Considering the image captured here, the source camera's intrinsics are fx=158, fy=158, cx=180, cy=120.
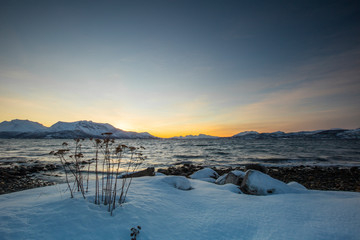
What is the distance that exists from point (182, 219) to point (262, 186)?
3.75 metres

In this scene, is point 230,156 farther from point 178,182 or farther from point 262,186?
point 178,182

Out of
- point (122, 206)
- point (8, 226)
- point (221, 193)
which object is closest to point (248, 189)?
point (221, 193)

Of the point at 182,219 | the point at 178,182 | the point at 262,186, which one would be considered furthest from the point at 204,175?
the point at 182,219

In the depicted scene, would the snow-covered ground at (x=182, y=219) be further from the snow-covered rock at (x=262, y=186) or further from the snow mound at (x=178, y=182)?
the snow mound at (x=178, y=182)

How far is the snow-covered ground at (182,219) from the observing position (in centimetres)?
274

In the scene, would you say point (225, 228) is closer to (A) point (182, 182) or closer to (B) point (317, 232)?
(B) point (317, 232)

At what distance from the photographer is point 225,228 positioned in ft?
10.4

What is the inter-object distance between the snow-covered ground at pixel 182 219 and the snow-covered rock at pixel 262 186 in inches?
57.6

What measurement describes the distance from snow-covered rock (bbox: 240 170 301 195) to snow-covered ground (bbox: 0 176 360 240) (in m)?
1.46

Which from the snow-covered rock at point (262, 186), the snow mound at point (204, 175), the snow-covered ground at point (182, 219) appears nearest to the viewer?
the snow-covered ground at point (182, 219)

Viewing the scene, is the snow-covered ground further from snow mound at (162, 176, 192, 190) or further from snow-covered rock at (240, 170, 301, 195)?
snow mound at (162, 176, 192, 190)

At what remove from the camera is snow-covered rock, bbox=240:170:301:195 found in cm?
565

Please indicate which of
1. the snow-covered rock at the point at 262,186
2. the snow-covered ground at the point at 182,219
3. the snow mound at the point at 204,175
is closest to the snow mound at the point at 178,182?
the snow-covered ground at the point at 182,219

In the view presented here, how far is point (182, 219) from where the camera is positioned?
3.48 m
